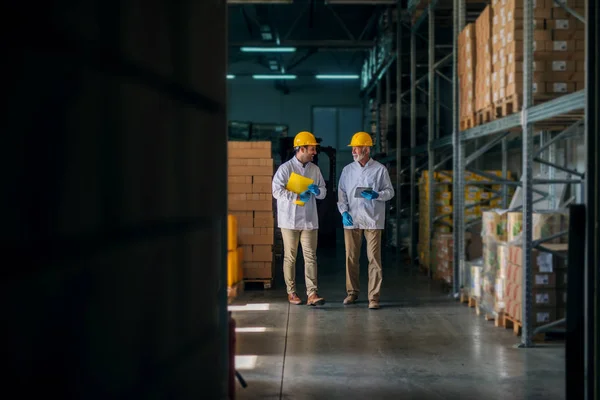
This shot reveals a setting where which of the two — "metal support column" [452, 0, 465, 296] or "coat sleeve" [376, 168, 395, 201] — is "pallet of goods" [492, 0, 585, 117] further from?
"metal support column" [452, 0, 465, 296]

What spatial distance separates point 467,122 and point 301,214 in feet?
8.82

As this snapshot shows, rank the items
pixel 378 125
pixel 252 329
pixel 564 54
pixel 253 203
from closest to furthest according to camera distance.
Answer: pixel 564 54
pixel 252 329
pixel 253 203
pixel 378 125

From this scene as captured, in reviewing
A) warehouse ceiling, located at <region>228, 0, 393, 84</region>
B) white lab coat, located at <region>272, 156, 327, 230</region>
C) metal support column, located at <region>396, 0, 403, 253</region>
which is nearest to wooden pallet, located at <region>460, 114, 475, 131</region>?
white lab coat, located at <region>272, 156, 327, 230</region>

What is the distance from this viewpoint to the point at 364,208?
867 cm

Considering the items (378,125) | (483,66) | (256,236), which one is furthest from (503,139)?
(378,125)

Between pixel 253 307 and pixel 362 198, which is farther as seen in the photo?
pixel 253 307

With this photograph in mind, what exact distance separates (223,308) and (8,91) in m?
1.79

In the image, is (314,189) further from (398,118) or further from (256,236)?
(398,118)

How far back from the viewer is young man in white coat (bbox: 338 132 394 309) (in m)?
8.60

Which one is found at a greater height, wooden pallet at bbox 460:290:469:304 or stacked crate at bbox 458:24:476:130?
stacked crate at bbox 458:24:476:130

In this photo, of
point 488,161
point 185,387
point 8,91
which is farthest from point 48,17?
point 488,161

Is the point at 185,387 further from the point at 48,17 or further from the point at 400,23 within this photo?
the point at 400,23

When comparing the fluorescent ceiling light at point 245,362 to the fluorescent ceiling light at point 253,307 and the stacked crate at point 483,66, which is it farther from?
the stacked crate at point 483,66
